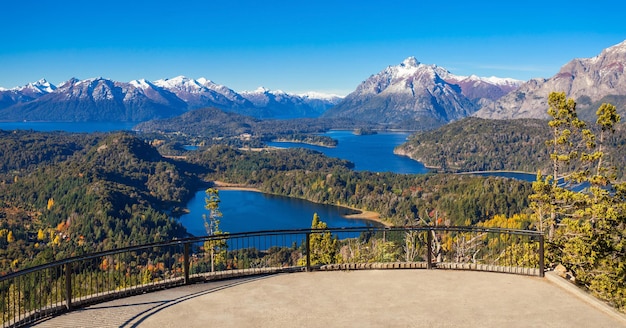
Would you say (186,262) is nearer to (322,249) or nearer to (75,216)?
(322,249)

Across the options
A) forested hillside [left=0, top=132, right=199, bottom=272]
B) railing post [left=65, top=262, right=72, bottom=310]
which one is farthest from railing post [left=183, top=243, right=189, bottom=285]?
forested hillside [left=0, top=132, right=199, bottom=272]

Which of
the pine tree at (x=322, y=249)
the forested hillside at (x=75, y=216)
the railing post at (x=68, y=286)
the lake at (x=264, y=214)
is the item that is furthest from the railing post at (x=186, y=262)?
the lake at (x=264, y=214)

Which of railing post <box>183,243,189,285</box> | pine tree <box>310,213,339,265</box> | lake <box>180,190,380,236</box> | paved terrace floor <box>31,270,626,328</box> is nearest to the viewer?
paved terrace floor <box>31,270,626,328</box>

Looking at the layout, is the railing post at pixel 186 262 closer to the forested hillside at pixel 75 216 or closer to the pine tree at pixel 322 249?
the pine tree at pixel 322 249

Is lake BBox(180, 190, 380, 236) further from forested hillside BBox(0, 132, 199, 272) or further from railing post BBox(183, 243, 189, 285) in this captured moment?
railing post BBox(183, 243, 189, 285)

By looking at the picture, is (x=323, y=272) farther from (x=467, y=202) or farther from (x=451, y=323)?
(x=467, y=202)

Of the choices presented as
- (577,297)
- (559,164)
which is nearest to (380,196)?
(559,164)
